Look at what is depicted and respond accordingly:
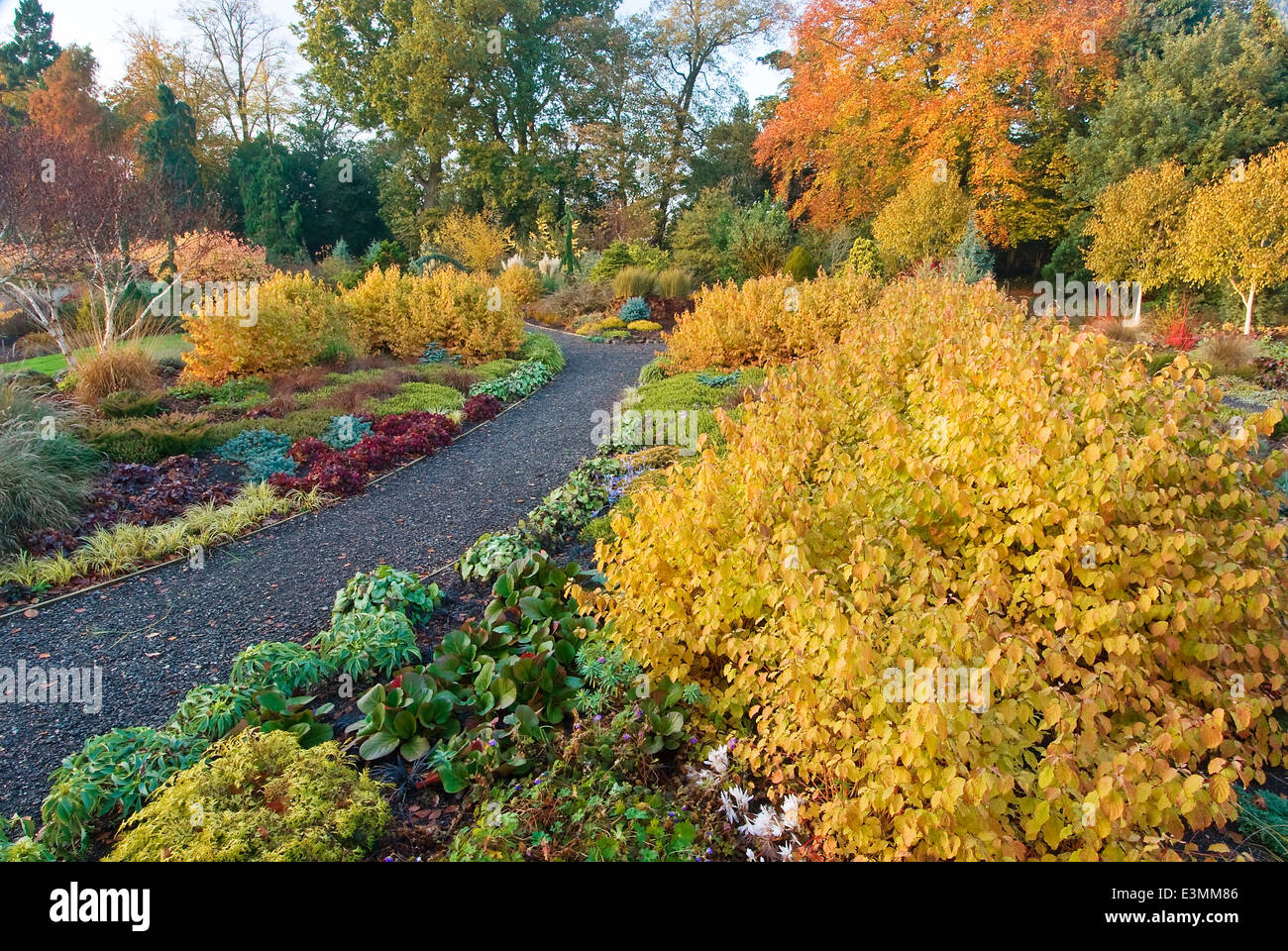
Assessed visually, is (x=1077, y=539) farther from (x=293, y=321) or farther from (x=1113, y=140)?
(x=1113, y=140)

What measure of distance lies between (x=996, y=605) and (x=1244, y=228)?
15.4m

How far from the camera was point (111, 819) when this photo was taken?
8.61 feet

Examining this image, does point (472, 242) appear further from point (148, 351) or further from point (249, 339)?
point (249, 339)

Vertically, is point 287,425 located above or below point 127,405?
below

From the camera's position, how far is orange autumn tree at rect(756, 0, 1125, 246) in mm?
17312

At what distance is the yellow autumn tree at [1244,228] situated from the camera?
12906 millimetres

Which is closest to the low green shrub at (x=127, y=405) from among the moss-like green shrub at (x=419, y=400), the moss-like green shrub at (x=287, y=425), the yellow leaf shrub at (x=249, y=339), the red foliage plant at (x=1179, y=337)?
the moss-like green shrub at (x=287, y=425)

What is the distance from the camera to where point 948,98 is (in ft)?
58.3

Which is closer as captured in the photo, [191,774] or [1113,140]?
[191,774]

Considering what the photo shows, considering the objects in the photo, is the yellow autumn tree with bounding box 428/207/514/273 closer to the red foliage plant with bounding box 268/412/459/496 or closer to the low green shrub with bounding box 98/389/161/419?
the low green shrub with bounding box 98/389/161/419

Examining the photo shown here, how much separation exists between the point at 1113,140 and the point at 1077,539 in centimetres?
2046

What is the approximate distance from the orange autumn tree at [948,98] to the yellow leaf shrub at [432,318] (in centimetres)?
1155

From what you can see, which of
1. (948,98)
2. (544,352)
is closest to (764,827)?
(544,352)

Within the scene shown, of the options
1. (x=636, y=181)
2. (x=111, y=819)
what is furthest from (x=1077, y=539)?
(x=636, y=181)
